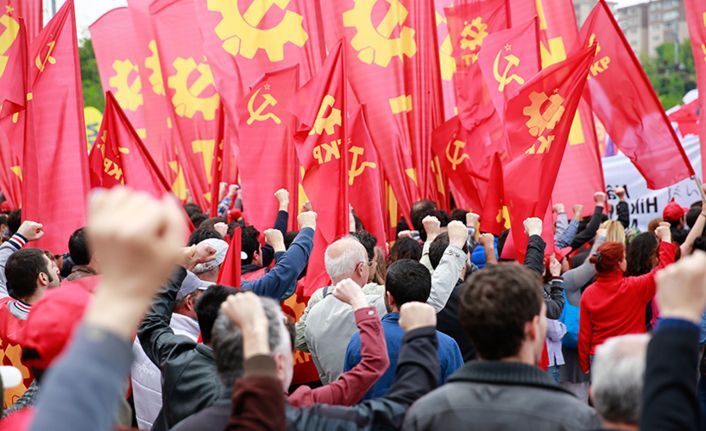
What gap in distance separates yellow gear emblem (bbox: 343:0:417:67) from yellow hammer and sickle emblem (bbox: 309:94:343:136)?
2.12 metres

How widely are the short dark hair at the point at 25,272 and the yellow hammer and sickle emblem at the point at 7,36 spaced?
3.50 m

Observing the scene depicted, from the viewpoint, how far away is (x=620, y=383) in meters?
2.32

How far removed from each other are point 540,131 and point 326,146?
1.59m

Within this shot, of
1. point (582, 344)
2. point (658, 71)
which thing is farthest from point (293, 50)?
point (658, 71)

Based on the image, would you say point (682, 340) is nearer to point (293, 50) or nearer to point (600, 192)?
point (600, 192)

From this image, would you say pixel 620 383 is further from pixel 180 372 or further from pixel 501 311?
pixel 180 372

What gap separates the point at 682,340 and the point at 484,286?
63 cm

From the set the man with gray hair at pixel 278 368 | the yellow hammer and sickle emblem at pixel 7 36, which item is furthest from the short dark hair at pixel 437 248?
the yellow hammer and sickle emblem at pixel 7 36

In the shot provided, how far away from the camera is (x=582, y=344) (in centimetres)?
637

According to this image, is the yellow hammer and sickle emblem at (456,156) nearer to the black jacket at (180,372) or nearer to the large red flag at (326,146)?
the large red flag at (326,146)

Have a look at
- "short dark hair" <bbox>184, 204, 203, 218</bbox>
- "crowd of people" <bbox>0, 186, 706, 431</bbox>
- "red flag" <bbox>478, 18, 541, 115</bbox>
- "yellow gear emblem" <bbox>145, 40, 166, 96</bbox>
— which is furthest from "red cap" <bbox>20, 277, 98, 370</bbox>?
"yellow gear emblem" <bbox>145, 40, 166, 96</bbox>

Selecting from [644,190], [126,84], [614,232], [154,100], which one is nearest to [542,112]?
[614,232]

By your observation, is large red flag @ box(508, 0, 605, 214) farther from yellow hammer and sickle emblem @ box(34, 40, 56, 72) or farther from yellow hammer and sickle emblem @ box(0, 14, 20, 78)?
yellow hammer and sickle emblem @ box(0, 14, 20, 78)

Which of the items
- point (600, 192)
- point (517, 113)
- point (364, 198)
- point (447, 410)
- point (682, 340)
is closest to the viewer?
point (682, 340)
